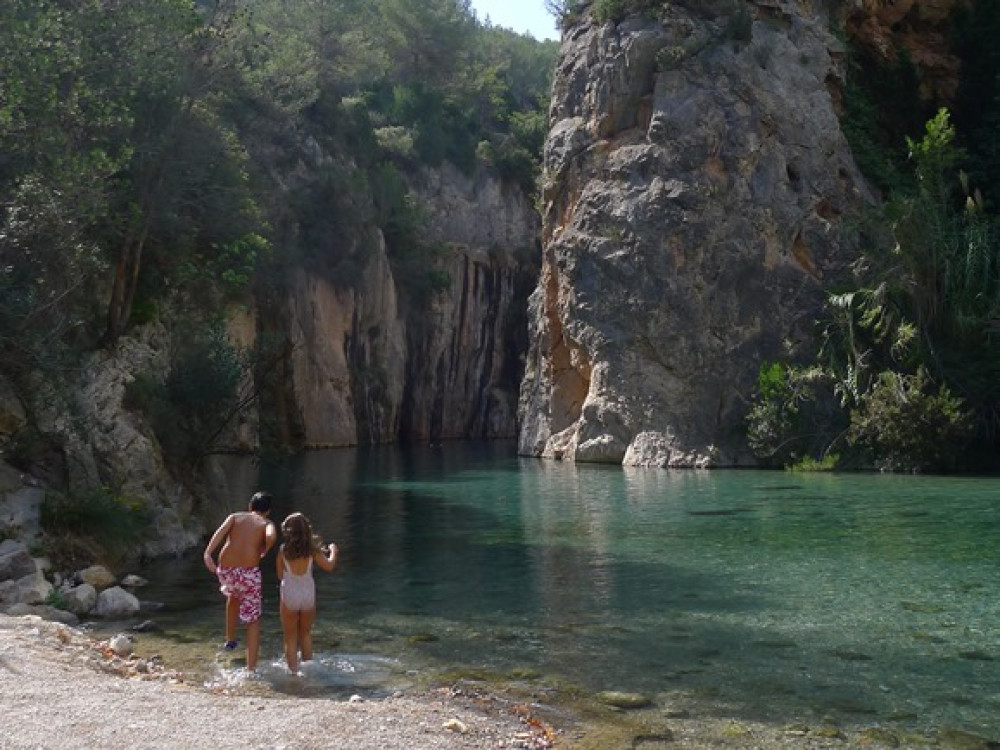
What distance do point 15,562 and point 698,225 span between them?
25434 millimetres

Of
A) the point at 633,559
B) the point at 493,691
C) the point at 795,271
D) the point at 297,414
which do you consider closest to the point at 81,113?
the point at 633,559

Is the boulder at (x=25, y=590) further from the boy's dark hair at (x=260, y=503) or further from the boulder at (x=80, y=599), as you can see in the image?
the boy's dark hair at (x=260, y=503)

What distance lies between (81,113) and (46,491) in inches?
202

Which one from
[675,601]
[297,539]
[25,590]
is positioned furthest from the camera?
[675,601]

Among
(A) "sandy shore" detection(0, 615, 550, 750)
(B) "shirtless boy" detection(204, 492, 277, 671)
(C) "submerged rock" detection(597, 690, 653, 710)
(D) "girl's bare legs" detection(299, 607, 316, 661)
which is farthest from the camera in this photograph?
(B) "shirtless boy" detection(204, 492, 277, 671)

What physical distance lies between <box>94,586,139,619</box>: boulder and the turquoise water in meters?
0.40

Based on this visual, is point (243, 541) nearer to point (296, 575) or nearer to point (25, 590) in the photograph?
point (296, 575)

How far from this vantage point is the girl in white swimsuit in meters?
8.68

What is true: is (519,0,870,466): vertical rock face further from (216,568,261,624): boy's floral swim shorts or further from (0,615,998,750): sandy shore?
(0,615,998,750): sandy shore

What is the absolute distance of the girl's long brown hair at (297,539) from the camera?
866 cm

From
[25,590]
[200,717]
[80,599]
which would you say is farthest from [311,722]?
[25,590]

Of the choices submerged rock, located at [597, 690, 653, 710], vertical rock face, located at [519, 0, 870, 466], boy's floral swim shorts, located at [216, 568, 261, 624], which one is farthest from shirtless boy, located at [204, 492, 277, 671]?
vertical rock face, located at [519, 0, 870, 466]

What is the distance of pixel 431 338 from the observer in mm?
54469

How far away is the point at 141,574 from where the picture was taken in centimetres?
1366
